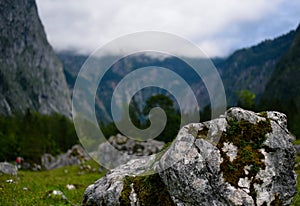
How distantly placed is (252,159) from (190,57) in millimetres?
7529

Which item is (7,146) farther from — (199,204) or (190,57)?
(199,204)

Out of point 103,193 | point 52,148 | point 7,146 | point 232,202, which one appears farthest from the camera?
point 52,148

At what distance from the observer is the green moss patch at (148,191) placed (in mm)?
11859

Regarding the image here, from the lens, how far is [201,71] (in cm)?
1518

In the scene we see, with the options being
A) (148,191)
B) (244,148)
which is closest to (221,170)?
(244,148)

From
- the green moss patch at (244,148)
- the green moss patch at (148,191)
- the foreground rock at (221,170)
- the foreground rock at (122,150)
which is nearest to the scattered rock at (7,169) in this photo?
the foreground rock at (122,150)

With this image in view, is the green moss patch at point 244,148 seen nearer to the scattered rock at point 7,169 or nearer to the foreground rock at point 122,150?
the scattered rock at point 7,169

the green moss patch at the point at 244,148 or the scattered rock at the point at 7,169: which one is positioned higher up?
the green moss patch at the point at 244,148

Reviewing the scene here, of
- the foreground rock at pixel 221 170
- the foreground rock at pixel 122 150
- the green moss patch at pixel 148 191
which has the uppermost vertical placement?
the foreground rock at pixel 221 170

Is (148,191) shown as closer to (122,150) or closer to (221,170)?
(221,170)

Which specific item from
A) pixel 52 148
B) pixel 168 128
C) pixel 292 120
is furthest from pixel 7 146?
pixel 292 120

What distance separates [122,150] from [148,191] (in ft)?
118

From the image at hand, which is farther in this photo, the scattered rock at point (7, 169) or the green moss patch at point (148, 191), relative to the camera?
the scattered rock at point (7, 169)

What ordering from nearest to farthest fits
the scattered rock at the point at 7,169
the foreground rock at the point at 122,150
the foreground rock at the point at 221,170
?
the foreground rock at the point at 221,170, the scattered rock at the point at 7,169, the foreground rock at the point at 122,150
